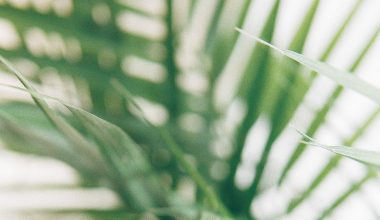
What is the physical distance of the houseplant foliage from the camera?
18.5 inches

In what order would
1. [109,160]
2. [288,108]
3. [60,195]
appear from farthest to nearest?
[60,195] < [288,108] < [109,160]

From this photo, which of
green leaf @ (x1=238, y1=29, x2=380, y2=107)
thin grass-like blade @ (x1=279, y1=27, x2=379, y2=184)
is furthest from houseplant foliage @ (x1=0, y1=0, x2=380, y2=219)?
green leaf @ (x1=238, y1=29, x2=380, y2=107)

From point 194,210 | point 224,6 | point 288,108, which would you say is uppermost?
point 224,6

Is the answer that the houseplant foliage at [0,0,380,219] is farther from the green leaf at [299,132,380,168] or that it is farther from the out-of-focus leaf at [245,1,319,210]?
the green leaf at [299,132,380,168]

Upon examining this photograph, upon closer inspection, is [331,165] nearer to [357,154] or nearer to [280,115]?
[280,115]

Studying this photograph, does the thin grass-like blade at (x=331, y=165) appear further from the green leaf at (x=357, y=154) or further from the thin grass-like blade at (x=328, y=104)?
the green leaf at (x=357, y=154)

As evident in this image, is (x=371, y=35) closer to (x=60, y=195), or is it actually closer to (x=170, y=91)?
(x=170, y=91)

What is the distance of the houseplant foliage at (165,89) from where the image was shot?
469 mm

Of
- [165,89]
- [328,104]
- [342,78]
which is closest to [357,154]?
[342,78]

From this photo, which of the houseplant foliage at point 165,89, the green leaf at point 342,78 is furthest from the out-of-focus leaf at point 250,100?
the green leaf at point 342,78

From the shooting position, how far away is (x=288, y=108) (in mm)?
504

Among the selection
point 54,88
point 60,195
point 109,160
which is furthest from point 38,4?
point 60,195

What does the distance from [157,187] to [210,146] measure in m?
0.12

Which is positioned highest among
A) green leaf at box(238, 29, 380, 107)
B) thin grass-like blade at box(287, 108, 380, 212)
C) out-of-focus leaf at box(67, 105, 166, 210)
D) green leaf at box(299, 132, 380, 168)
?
thin grass-like blade at box(287, 108, 380, 212)
